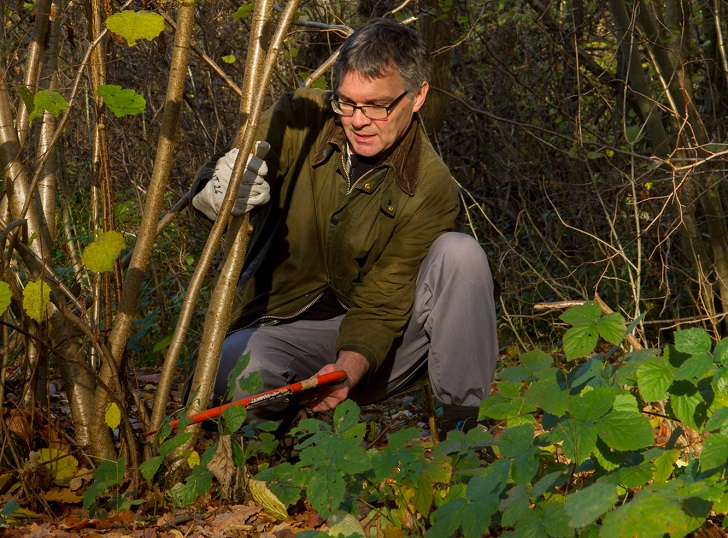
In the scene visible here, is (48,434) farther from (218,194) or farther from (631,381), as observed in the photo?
(631,381)

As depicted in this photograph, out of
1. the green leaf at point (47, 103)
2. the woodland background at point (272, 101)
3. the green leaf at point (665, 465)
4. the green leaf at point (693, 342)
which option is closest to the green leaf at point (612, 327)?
the green leaf at point (693, 342)

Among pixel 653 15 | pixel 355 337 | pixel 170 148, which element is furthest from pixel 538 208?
pixel 170 148

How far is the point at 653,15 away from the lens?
480cm

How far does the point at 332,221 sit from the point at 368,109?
0.42 meters

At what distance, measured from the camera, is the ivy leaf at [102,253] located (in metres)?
2.16

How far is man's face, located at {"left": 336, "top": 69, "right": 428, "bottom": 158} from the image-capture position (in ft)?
9.25

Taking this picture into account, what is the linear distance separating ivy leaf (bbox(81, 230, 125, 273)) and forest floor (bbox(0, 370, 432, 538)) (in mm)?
595

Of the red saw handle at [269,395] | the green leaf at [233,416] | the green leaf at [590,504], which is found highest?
the green leaf at [590,504]

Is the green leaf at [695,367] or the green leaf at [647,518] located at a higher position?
the green leaf at [695,367]

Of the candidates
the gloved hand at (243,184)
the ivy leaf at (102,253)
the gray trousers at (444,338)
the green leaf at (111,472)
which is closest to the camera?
the ivy leaf at (102,253)

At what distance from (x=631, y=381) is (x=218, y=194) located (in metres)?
1.36

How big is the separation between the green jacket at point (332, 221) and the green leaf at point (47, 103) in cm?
85

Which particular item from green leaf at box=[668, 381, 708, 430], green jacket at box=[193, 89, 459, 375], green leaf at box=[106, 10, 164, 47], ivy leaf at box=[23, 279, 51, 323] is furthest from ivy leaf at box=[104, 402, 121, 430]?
green leaf at box=[668, 381, 708, 430]

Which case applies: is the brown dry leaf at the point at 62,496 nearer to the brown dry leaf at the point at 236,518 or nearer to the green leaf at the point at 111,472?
the green leaf at the point at 111,472
